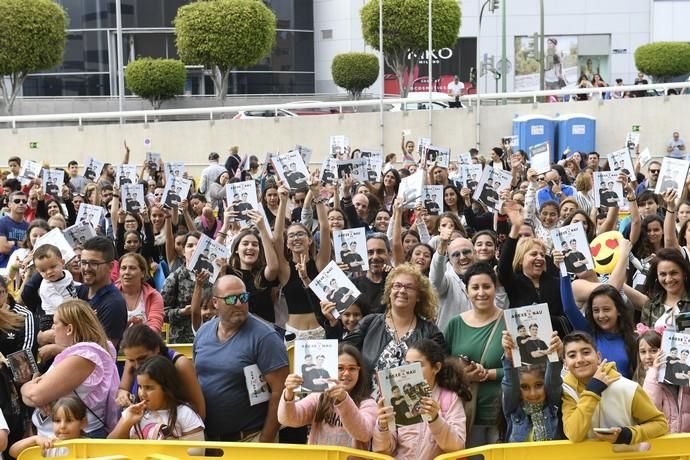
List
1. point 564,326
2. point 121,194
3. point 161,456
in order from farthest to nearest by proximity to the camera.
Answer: point 121,194 → point 564,326 → point 161,456

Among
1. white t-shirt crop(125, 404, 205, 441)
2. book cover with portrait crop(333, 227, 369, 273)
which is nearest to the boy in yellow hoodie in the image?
white t-shirt crop(125, 404, 205, 441)

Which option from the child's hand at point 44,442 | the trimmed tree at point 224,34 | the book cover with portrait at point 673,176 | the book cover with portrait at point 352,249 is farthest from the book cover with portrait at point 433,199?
the trimmed tree at point 224,34

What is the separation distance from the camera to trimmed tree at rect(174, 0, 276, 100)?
39.5m

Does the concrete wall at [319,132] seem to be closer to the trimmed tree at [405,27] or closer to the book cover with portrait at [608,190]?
the trimmed tree at [405,27]

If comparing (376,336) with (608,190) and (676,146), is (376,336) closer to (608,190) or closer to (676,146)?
(608,190)

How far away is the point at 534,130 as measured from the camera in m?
29.7

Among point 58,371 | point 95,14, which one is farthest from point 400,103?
point 58,371

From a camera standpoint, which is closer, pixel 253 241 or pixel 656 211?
pixel 253 241

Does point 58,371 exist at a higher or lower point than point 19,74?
lower

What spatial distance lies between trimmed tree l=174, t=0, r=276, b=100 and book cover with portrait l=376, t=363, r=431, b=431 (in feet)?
112

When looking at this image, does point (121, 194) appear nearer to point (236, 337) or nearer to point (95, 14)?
point (236, 337)

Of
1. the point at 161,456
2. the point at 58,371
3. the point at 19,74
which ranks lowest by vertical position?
the point at 161,456

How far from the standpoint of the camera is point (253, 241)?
8883 mm

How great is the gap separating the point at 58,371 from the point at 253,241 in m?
3.07
